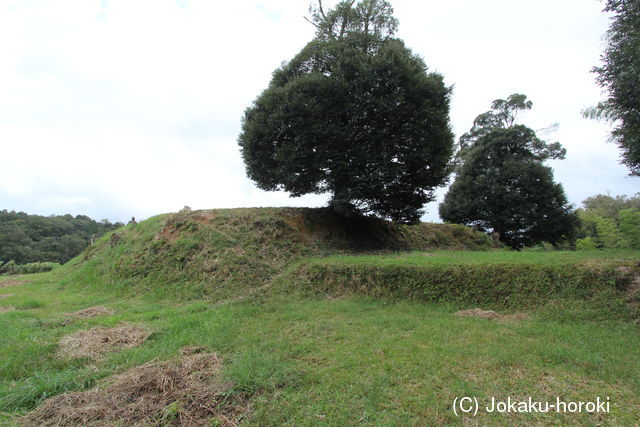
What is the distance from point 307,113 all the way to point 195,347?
8.05 meters

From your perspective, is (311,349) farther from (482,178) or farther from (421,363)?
(482,178)

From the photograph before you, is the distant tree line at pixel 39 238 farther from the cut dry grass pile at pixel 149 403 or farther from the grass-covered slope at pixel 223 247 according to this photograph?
the cut dry grass pile at pixel 149 403

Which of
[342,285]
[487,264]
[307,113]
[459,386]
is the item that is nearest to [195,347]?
[459,386]

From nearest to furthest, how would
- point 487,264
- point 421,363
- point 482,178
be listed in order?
point 421,363
point 487,264
point 482,178

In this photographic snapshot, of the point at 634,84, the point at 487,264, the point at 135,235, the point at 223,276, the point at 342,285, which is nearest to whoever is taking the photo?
the point at 634,84

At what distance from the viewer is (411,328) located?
536 cm

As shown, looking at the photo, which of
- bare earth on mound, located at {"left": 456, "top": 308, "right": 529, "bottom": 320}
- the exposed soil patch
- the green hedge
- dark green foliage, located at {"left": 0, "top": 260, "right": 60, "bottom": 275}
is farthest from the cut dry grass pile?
dark green foliage, located at {"left": 0, "top": 260, "right": 60, "bottom": 275}

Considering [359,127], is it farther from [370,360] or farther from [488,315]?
[370,360]

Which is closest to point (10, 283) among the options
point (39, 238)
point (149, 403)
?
point (149, 403)

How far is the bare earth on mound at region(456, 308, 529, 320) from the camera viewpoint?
222 inches

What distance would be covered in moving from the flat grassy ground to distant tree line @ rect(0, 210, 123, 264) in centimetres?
2328

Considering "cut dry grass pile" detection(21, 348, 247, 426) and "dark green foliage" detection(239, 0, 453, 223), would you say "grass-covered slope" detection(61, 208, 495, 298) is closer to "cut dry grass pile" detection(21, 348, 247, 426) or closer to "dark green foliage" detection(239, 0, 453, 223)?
"dark green foliage" detection(239, 0, 453, 223)

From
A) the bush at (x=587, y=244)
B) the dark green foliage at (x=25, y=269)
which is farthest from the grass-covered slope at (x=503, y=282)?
the dark green foliage at (x=25, y=269)

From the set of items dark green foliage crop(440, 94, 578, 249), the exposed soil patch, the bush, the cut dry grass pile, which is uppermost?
dark green foliage crop(440, 94, 578, 249)
